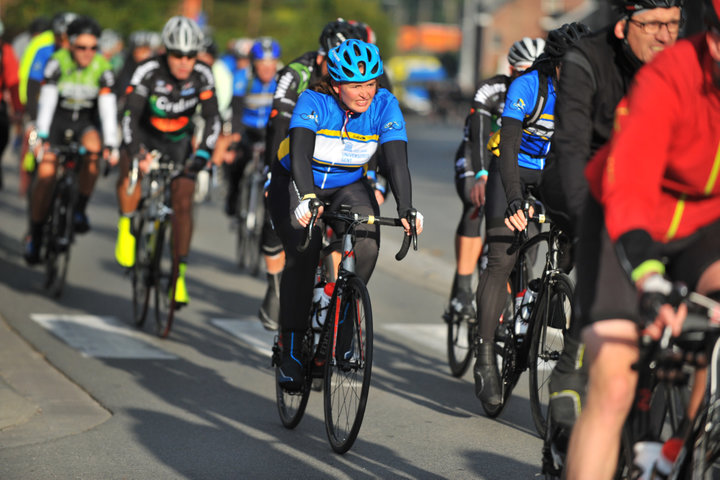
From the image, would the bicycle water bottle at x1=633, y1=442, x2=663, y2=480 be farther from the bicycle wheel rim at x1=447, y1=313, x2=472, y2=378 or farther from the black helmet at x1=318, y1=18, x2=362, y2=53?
the black helmet at x1=318, y1=18, x2=362, y2=53

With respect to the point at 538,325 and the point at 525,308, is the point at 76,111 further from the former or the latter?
the point at 538,325

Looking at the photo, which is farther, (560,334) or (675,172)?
(560,334)

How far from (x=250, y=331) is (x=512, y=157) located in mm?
3875

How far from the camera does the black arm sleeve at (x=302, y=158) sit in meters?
5.97

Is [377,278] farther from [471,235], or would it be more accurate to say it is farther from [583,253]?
[583,253]

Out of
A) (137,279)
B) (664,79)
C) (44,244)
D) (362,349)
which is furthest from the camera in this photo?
(44,244)

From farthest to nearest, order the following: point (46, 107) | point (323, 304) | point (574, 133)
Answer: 1. point (46, 107)
2. point (323, 304)
3. point (574, 133)

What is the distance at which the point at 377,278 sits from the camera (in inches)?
494

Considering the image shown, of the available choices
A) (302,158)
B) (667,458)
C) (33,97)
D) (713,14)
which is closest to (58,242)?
(33,97)

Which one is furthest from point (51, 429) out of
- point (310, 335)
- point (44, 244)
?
point (44, 244)

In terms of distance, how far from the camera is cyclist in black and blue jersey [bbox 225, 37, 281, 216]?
1346 centimetres

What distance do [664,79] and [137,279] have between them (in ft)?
21.5

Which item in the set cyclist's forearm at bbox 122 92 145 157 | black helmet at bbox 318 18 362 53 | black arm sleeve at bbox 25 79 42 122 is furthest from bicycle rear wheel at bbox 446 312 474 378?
black arm sleeve at bbox 25 79 42 122

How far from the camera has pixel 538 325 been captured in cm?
594
